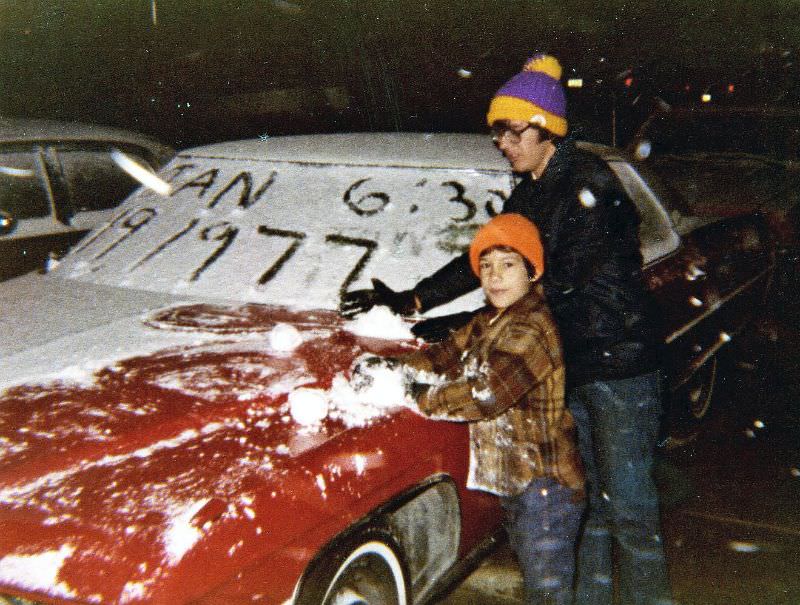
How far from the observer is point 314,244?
2557 millimetres

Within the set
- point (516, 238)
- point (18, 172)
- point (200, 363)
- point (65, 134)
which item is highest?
point (65, 134)

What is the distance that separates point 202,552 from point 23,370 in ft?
3.03

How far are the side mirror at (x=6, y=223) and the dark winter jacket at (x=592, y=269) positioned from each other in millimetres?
2772

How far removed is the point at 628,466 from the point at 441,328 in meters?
0.67

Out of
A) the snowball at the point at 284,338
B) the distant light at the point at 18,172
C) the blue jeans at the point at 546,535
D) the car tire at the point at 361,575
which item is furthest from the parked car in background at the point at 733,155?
the distant light at the point at 18,172

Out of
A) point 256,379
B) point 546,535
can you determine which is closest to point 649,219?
point 546,535

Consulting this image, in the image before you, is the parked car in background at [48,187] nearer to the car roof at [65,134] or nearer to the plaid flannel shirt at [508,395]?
the car roof at [65,134]

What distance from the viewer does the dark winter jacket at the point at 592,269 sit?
1.82 metres

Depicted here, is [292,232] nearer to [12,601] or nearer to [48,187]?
[12,601]

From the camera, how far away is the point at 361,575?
1.58 metres

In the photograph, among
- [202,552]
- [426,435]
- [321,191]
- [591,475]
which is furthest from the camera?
[321,191]

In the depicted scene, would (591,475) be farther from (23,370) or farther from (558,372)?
(23,370)

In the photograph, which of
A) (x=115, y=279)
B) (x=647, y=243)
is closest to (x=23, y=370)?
(x=115, y=279)

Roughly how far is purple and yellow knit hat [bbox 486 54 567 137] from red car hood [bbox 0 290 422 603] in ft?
2.67
